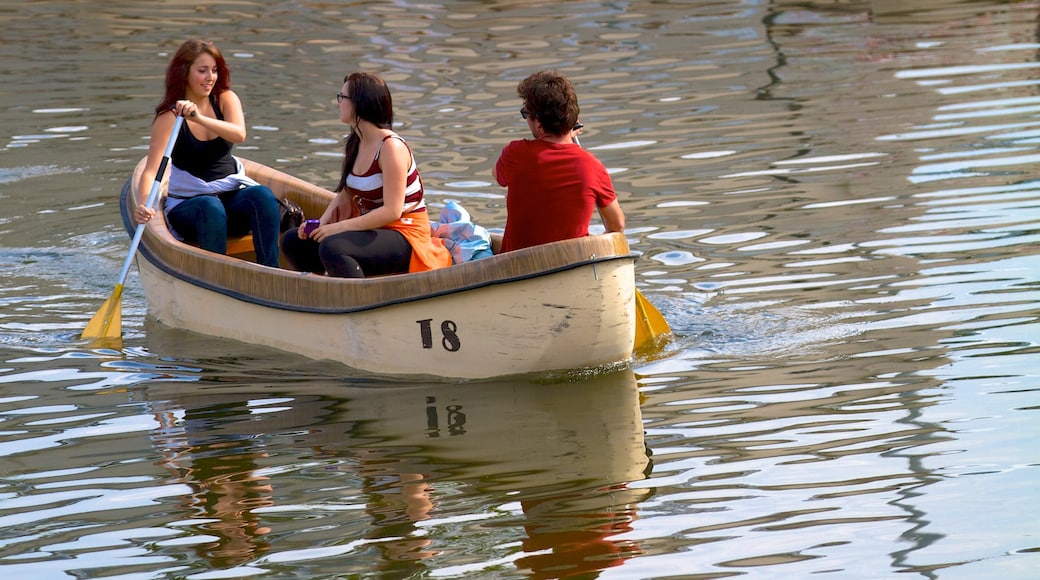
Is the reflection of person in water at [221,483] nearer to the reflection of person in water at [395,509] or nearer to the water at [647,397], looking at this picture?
the water at [647,397]

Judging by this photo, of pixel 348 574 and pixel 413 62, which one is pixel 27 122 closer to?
pixel 413 62

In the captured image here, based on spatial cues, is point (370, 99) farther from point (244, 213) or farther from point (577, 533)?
point (577, 533)

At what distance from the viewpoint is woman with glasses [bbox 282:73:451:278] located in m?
6.70

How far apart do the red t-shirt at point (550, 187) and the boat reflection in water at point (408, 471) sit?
705 mm

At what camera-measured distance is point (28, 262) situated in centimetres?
941

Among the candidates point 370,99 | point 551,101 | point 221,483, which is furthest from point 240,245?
point 221,483

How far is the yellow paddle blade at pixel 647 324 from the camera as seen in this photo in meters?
7.04

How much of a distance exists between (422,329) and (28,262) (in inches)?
156

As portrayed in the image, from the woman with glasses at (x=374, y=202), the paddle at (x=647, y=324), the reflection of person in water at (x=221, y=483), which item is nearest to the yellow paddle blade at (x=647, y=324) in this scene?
the paddle at (x=647, y=324)

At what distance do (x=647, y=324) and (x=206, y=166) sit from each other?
263cm

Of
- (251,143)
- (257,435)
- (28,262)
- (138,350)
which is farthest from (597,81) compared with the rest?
(257,435)

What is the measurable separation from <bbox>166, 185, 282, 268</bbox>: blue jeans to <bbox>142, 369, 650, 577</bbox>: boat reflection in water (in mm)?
1240

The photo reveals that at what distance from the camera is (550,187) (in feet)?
21.0

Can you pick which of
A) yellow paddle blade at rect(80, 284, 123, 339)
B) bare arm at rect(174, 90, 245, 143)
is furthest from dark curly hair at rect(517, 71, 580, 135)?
yellow paddle blade at rect(80, 284, 123, 339)
